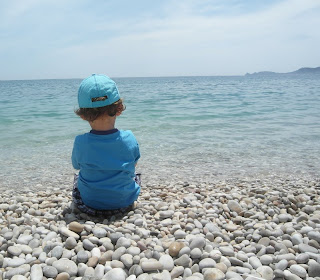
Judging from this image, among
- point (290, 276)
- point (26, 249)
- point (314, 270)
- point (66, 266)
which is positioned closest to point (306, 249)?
point (314, 270)

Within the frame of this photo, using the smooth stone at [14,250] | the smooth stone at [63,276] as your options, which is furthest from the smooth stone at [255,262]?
the smooth stone at [14,250]

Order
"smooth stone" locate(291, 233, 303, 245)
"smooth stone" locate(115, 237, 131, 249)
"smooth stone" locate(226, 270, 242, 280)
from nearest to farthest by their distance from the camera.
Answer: "smooth stone" locate(226, 270, 242, 280) < "smooth stone" locate(115, 237, 131, 249) < "smooth stone" locate(291, 233, 303, 245)

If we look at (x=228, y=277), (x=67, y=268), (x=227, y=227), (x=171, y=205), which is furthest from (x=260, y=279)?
(x=171, y=205)

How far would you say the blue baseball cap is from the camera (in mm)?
3045

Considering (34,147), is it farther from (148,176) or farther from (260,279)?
(260,279)

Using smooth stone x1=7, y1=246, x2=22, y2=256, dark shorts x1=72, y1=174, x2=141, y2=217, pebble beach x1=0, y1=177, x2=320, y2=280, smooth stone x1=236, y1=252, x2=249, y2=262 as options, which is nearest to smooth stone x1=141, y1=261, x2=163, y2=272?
pebble beach x1=0, y1=177, x2=320, y2=280

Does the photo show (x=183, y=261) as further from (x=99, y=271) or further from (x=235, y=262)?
(x=99, y=271)

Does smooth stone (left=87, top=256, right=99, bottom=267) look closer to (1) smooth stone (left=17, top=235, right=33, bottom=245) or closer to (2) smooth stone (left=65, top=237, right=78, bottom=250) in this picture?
(2) smooth stone (left=65, top=237, right=78, bottom=250)

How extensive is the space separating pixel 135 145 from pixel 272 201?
1752 mm

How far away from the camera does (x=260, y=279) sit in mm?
2152

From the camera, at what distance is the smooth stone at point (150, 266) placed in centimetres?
224

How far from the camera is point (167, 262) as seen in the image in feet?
7.62

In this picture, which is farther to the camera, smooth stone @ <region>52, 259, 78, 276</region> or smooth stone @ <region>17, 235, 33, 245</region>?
smooth stone @ <region>17, 235, 33, 245</region>

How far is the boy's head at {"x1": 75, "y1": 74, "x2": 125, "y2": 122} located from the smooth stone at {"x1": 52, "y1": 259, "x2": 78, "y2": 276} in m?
1.34
